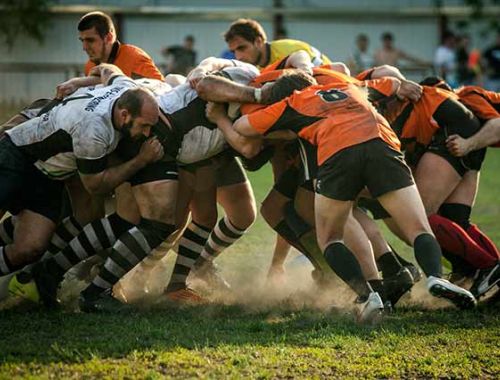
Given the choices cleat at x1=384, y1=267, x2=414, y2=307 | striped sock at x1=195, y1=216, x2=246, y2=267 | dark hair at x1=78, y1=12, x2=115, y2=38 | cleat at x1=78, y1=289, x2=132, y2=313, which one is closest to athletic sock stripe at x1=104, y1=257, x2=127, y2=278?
cleat at x1=78, y1=289, x2=132, y2=313

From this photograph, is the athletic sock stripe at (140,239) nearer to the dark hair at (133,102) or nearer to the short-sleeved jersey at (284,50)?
the dark hair at (133,102)

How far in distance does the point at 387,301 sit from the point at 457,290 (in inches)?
24.7

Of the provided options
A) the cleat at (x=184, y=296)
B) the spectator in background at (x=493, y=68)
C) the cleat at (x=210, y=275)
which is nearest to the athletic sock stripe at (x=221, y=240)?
the cleat at (x=210, y=275)

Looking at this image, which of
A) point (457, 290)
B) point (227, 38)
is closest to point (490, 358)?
point (457, 290)

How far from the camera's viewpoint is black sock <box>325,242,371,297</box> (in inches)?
266

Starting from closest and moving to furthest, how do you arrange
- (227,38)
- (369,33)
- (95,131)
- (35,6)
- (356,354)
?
1. (356,354)
2. (95,131)
3. (227,38)
4. (35,6)
5. (369,33)

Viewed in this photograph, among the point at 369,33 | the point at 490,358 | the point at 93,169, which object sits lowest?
the point at 369,33

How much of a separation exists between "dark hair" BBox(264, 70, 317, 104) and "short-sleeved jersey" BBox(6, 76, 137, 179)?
974mm

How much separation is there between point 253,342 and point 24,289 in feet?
6.42

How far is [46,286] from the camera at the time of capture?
7.33m

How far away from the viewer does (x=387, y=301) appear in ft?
22.9

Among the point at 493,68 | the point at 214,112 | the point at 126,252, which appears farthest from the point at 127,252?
the point at 493,68

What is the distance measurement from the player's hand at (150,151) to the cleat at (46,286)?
105 centimetres

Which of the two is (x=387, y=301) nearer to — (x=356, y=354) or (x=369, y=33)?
(x=356, y=354)
